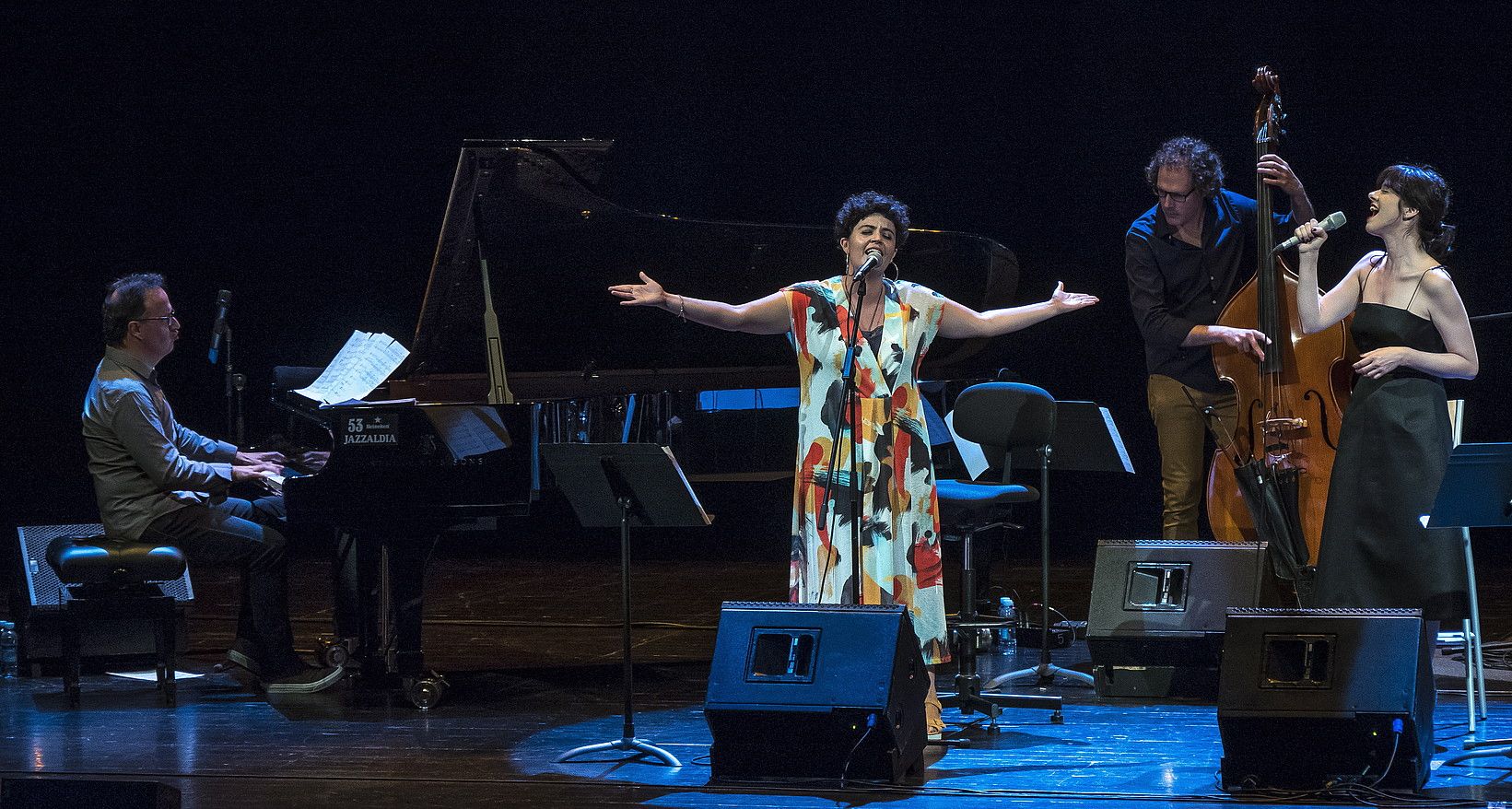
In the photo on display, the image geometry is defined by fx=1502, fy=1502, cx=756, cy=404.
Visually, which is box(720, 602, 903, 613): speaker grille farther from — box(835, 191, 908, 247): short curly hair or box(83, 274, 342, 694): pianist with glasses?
box(83, 274, 342, 694): pianist with glasses

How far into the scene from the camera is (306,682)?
17.1 feet

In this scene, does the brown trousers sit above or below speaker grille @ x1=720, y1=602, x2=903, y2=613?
above

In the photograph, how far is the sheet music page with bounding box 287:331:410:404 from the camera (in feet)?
17.1

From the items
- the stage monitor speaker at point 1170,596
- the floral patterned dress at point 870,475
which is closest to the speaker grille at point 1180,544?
the stage monitor speaker at point 1170,596

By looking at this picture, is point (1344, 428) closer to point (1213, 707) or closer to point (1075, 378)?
point (1213, 707)

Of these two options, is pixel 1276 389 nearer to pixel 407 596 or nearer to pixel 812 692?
pixel 812 692

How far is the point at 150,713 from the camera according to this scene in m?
4.82

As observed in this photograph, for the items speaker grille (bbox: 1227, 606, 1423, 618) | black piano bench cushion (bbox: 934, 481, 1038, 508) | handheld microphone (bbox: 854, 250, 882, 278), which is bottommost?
speaker grille (bbox: 1227, 606, 1423, 618)

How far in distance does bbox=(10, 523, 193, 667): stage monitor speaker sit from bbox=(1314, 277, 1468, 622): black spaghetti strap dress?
4.00 m

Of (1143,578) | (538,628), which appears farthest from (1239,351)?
(538,628)

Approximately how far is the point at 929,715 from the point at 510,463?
1582 mm

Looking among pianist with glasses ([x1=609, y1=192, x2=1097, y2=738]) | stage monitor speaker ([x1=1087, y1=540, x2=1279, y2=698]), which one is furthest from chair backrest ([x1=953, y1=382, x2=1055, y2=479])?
pianist with glasses ([x1=609, y1=192, x2=1097, y2=738])

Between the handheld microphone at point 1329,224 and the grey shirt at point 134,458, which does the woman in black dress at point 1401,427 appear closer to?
the handheld microphone at point 1329,224

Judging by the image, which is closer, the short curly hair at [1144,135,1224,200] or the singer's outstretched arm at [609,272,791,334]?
the singer's outstretched arm at [609,272,791,334]
